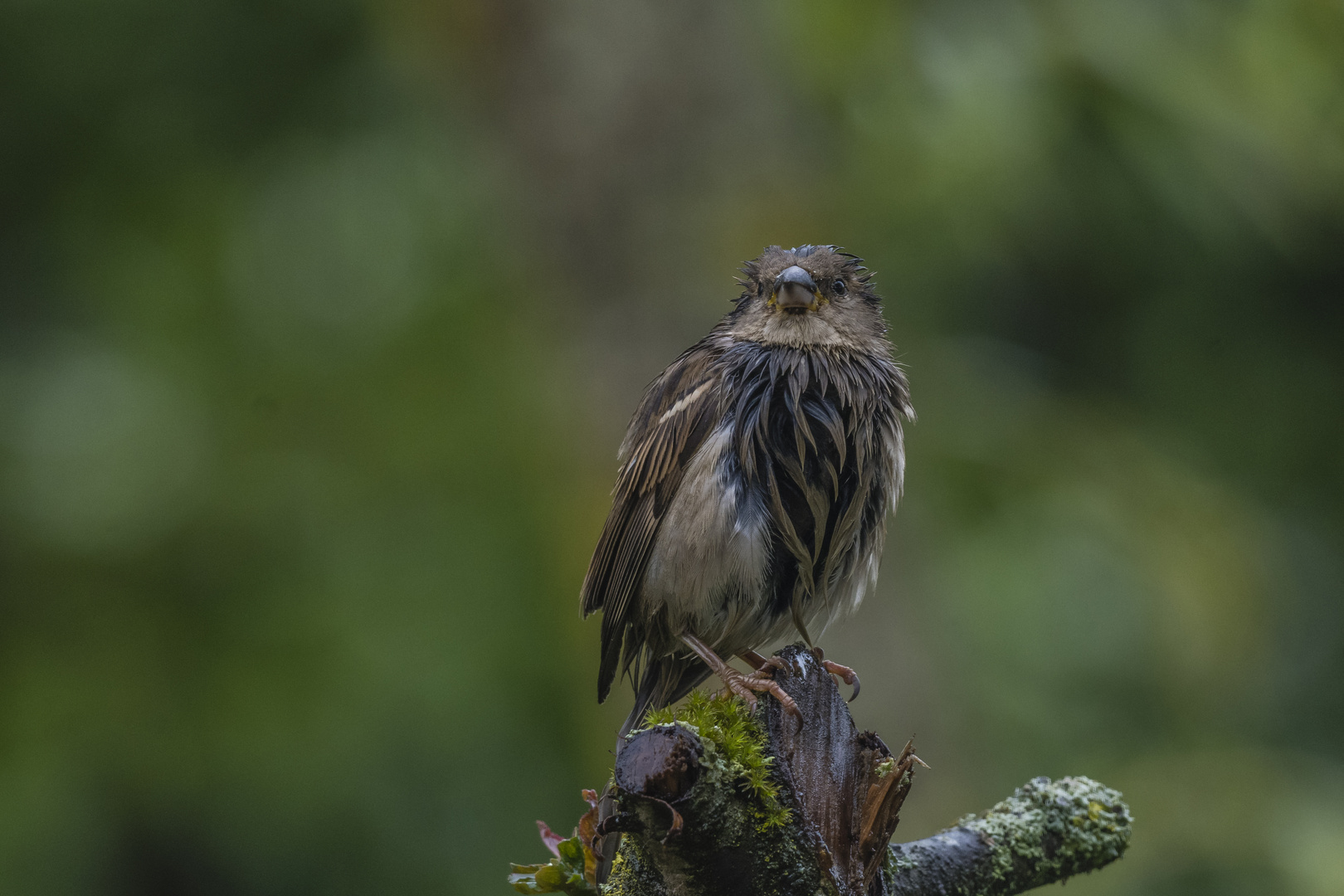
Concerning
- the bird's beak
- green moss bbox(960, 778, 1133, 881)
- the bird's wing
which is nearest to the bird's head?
the bird's beak

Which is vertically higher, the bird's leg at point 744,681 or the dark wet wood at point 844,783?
the bird's leg at point 744,681

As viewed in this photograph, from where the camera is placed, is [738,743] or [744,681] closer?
[738,743]

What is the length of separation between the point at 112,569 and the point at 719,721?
4.83 metres

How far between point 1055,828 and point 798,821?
798 millimetres

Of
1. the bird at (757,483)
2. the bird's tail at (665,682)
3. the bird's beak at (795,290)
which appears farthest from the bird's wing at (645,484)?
the bird's beak at (795,290)

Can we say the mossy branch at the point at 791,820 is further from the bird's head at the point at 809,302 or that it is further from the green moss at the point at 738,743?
the bird's head at the point at 809,302

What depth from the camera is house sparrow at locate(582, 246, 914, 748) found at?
9.22 feet

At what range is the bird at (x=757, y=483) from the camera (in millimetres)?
2811

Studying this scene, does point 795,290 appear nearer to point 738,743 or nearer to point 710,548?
point 710,548

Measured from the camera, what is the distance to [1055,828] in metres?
2.38

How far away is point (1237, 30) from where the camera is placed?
547 cm

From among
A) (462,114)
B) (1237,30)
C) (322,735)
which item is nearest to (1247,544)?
(1237,30)

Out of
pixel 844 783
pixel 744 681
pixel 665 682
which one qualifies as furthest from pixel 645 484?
pixel 844 783

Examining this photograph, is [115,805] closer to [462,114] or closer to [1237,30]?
[462,114]
